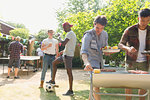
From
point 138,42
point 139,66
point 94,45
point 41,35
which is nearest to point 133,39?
point 138,42

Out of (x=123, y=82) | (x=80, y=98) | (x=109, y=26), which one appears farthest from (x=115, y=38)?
(x=123, y=82)

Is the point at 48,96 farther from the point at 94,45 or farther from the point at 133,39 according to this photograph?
the point at 133,39

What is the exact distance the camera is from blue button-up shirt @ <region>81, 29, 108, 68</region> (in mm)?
2955

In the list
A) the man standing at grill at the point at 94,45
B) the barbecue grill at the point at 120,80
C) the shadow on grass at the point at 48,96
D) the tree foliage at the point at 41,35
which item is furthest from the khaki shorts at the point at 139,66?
the tree foliage at the point at 41,35

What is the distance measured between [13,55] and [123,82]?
23.9 ft

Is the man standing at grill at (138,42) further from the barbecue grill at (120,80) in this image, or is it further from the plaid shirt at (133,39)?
the barbecue grill at (120,80)

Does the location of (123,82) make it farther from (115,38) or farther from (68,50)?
(115,38)

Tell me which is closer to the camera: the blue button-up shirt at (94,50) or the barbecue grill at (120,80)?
the barbecue grill at (120,80)

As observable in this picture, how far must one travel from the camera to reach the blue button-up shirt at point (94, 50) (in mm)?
2955

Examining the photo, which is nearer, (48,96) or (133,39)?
(133,39)

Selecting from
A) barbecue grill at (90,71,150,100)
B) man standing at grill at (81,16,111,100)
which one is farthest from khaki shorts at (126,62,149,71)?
barbecue grill at (90,71,150,100)

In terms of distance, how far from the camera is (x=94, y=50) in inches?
120

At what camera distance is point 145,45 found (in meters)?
3.19

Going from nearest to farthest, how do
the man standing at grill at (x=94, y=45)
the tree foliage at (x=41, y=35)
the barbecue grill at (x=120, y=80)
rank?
the barbecue grill at (x=120, y=80), the man standing at grill at (x=94, y=45), the tree foliage at (x=41, y=35)
